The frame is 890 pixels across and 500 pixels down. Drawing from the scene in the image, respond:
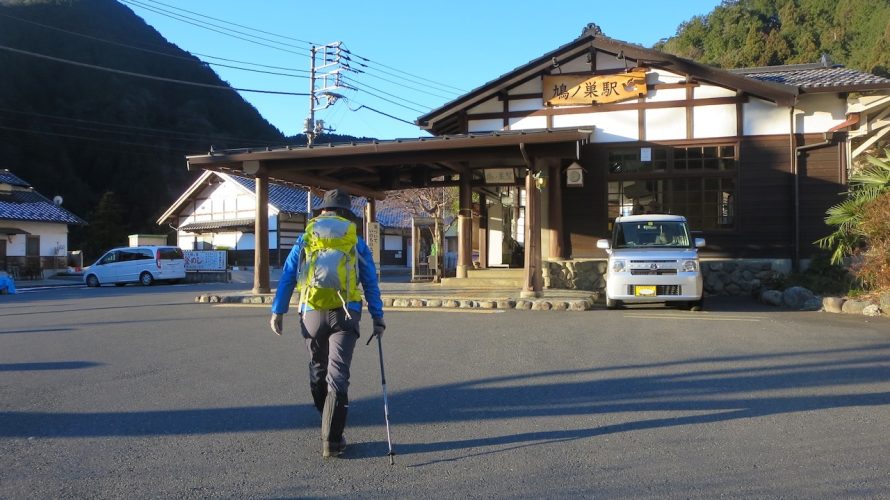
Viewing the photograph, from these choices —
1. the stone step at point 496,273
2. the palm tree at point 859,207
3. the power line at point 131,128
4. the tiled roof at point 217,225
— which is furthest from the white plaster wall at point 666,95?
the power line at point 131,128

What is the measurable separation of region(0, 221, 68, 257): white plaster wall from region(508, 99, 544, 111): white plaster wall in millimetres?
29385

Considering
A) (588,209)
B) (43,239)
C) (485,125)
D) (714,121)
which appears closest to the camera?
(714,121)

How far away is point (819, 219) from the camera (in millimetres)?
15750

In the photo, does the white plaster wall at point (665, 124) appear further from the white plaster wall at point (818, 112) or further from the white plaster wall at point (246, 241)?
the white plaster wall at point (246, 241)

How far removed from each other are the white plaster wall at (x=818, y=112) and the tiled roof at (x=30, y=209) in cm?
3542

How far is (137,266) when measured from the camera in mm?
28328

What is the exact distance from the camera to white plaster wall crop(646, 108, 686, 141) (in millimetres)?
16438

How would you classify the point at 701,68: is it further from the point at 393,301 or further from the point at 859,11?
the point at 859,11

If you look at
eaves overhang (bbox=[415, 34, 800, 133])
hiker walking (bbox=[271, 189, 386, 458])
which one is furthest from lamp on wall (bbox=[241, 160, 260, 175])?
hiker walking (bbox=[271, 189, 386, 458])

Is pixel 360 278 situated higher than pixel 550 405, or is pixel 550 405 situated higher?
pixel 360 278

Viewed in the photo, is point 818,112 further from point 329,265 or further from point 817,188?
point 329,265

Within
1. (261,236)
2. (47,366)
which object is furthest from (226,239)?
(47,366)

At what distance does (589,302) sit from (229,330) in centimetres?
676

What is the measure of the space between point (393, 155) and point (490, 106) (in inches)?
166
